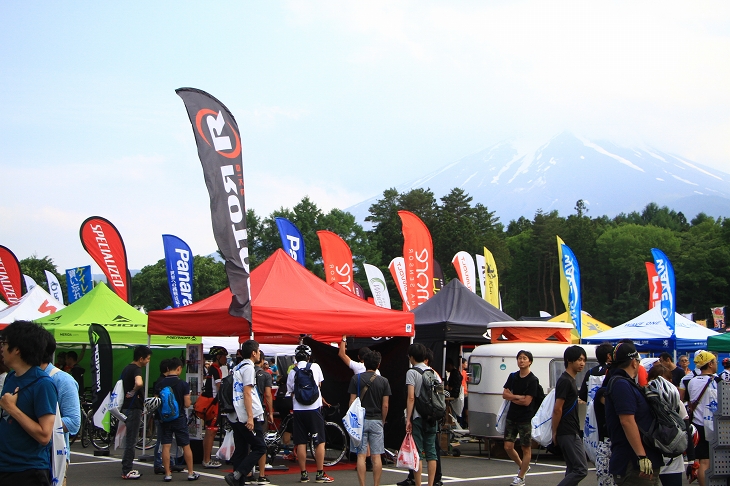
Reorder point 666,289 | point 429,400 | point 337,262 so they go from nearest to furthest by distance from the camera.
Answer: point 429,400, point 666,289, point 337,262

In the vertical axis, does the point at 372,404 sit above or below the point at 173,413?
above

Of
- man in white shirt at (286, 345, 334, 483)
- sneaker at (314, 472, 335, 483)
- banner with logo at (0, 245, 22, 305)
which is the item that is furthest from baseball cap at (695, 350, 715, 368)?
banner with logo at (0, 245, 22, 305)

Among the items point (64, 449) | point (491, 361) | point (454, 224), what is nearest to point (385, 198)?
point (454, 224)

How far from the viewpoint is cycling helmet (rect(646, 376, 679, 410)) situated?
543cm

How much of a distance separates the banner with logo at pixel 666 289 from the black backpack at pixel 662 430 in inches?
641

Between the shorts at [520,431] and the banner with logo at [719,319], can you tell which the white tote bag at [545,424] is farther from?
the banner with logo at [719,319]

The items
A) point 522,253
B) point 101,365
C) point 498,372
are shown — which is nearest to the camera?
point 101,365

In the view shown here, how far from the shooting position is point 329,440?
12.8 metres

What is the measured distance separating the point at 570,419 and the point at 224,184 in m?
5.63

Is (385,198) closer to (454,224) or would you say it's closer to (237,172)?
(454,224)

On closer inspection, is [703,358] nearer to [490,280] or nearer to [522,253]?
[490,280]

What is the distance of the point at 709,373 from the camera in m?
9.55

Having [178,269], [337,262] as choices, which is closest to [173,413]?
[178,269]

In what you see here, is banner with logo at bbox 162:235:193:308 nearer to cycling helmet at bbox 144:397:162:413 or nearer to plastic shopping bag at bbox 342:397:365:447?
cycling helmet at bbox 144:397:162:413
